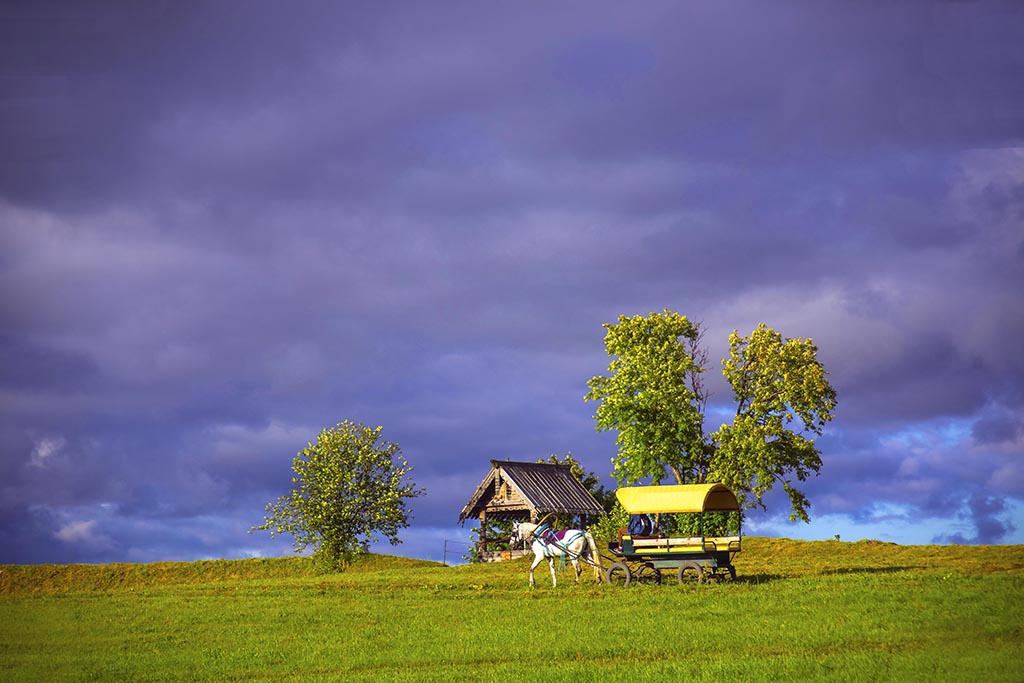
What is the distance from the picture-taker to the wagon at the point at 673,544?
36.7 m

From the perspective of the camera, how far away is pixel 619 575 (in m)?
39.0

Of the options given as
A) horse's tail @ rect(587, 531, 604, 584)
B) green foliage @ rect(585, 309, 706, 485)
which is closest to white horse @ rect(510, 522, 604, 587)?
horse's tail @ rect(587, 531, 604, 584)

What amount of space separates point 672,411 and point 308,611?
2927cm

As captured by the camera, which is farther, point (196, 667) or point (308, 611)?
point (308, 611)

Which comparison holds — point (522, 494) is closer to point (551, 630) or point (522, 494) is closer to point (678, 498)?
point (678, 498)

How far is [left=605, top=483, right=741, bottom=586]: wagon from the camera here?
36719 millimetres

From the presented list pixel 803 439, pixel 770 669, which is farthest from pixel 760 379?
pixel 770 669

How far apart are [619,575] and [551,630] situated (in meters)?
12.2

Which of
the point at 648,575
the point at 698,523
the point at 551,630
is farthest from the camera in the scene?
the point at 698,523

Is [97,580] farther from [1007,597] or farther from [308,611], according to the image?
[1007,597]

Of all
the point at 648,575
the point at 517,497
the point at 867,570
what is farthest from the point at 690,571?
the point at 517,497

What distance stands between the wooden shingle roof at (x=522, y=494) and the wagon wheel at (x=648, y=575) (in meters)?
23.8

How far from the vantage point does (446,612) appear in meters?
32.1

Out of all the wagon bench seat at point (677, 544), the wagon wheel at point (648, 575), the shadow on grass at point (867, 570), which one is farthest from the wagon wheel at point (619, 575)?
the shadow on grass at point (867, 570)
